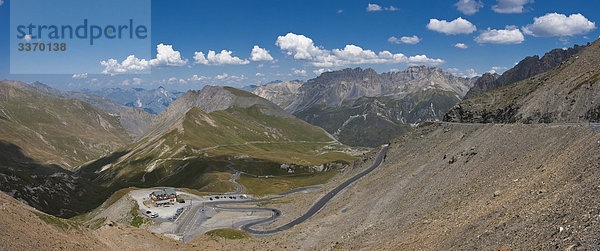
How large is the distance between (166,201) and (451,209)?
82049 millimetres

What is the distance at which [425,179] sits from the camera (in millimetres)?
70000

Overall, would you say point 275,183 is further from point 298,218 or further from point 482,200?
point 482,200

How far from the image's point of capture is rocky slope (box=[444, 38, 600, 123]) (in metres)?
71.2

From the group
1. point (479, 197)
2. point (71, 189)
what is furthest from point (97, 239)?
point (71, 189)

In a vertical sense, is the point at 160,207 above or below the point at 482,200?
below

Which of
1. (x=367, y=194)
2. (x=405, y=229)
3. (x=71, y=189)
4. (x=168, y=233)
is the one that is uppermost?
(x=405, y=229)

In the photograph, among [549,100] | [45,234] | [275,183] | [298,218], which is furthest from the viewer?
[275,183]

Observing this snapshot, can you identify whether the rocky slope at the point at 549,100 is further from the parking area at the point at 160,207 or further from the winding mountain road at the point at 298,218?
the parking area at the point at 160,207

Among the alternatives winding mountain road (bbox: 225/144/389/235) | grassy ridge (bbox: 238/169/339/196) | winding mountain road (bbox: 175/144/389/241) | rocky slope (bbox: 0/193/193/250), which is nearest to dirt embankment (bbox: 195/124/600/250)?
winding mountain road (bbox: 225/144/389/235)

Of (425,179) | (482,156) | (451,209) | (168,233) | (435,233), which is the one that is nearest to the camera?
(435,233)

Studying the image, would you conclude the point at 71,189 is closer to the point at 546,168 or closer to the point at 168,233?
the point at 168,233

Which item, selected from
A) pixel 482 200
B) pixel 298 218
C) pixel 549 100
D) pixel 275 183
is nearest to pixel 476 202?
pixel 482 200

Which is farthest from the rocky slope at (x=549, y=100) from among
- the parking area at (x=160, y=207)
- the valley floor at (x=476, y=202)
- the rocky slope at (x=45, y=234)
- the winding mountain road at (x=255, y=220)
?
the parking area at (x=160, y=207)

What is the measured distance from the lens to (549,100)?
81.2 metres
